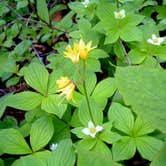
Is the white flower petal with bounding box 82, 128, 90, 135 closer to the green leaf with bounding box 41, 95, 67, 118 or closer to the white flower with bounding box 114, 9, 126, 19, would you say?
the green leaf with bounding box 41, 95, 67, 118

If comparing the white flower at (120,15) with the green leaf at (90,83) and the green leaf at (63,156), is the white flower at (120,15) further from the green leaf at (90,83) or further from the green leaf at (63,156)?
the green leaf at (63,156)

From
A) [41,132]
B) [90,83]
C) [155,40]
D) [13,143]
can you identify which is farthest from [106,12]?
[13,143]

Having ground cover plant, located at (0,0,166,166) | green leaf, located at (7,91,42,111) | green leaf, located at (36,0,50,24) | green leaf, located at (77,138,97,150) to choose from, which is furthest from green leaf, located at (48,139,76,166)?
green leaf, located at (36,0,50,24)

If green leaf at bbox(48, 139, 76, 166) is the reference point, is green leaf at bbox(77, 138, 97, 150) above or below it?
below

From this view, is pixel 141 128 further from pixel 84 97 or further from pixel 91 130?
pixel 84 97

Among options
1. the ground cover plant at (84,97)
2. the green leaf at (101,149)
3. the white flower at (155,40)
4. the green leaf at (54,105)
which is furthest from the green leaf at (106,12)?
the green leaf at (101,149)

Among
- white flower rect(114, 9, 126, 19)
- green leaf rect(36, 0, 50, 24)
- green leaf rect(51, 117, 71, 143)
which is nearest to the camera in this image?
green leaf rect(51, 117, 71, 143)
